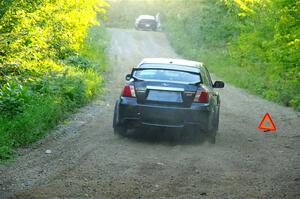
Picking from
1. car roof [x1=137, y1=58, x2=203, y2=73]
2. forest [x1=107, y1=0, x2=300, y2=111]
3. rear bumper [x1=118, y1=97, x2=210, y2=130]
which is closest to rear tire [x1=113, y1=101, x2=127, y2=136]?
rear bumper [x1=118, y1=97, x2=210, y2=130]

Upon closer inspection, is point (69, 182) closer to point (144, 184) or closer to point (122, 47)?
point (144, 184)

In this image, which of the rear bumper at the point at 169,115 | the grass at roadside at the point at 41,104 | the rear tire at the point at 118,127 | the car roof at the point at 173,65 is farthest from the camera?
the car roof at the point at 173,65

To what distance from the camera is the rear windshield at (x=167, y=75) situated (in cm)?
1139

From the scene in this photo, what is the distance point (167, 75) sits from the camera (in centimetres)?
1152

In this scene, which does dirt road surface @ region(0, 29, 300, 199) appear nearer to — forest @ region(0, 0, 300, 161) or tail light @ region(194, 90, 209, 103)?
forest @ region(0, 0, 300, 161)

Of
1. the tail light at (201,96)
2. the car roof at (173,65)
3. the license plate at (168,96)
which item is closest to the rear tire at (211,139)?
the tail light at (201,96)

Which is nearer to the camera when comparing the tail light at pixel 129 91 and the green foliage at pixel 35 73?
the green foliage at pixel 35 73

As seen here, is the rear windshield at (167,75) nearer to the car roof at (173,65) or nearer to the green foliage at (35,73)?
the car roof at (173,65)

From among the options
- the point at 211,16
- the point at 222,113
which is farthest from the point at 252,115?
the point at 211,16

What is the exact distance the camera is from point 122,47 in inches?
1694

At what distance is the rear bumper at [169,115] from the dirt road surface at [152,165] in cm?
44

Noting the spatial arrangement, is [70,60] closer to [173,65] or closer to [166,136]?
[166,136]

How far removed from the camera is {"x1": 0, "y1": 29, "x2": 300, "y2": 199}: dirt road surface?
7.59m

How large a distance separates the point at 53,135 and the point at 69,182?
158 inches
